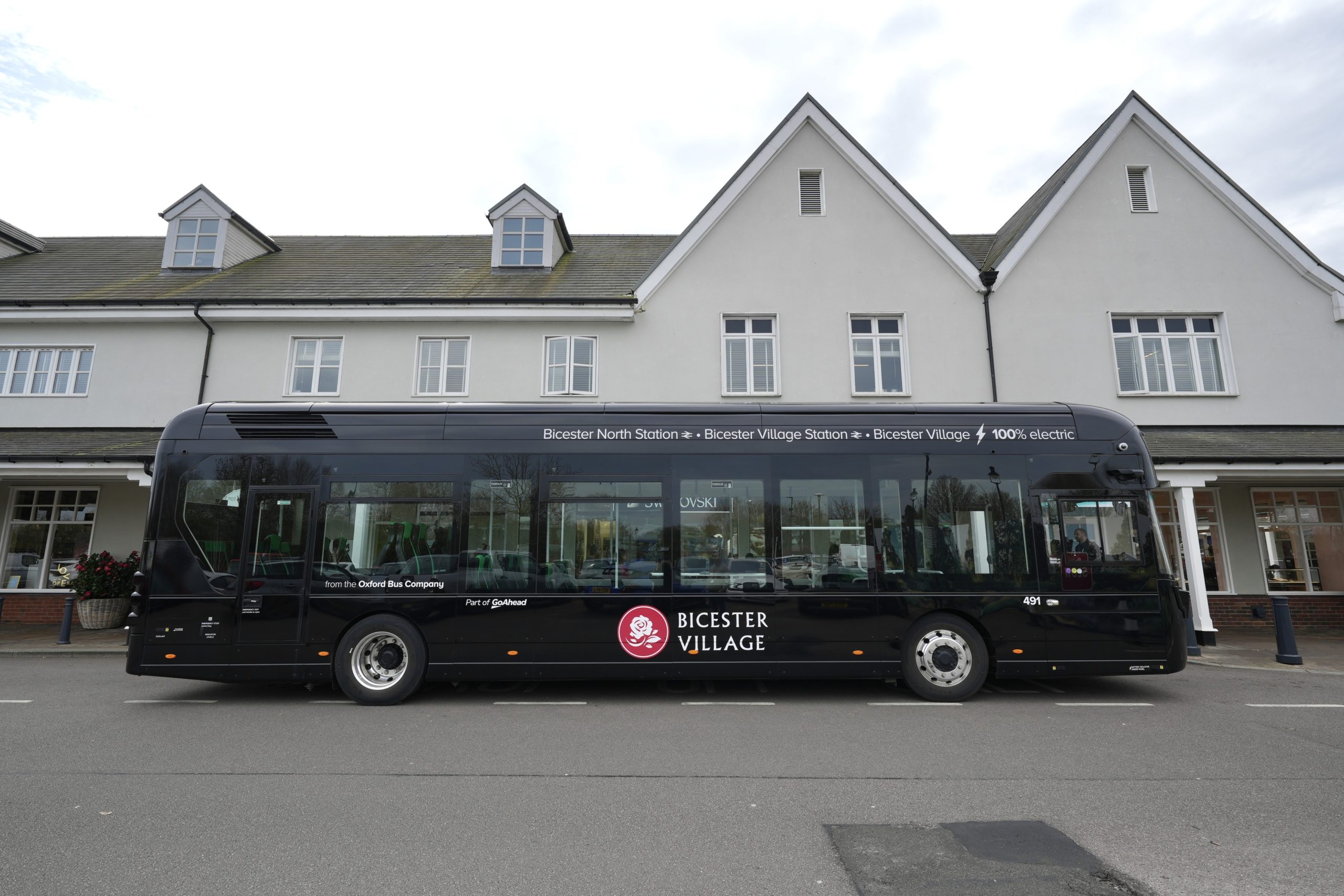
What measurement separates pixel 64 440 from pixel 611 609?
13525 millimetres

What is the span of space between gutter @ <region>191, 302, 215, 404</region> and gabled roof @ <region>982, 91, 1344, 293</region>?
17326 mm

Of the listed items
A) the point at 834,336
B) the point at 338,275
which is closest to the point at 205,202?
the point at 338,275

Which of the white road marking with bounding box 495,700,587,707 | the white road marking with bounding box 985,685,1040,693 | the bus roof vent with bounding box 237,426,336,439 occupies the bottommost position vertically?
the white road marking with bounding box 495,700,587,707

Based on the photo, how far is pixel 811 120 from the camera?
A: 15.5 m

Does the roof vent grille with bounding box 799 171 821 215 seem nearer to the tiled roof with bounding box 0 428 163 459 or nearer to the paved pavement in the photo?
the tiled roof with bounding box 0 428 163 459

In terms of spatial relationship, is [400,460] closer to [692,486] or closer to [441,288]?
[692,486]

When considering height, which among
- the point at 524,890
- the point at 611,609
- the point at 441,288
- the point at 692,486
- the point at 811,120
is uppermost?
the point at 811,120

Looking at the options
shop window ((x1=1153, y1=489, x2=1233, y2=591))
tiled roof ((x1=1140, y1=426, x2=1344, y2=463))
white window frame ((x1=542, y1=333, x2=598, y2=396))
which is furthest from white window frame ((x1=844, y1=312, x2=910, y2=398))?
shop window ((x1=1153, y1=489, x2=1233, y2=591))

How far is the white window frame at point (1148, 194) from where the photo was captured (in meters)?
15.0

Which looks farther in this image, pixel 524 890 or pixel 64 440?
pixel 64 440

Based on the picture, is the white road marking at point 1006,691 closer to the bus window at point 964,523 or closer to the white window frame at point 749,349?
the bus window at point 964,523

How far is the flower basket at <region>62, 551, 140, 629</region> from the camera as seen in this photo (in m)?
13.0

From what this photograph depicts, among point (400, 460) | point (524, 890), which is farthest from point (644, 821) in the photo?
point (400, 460)

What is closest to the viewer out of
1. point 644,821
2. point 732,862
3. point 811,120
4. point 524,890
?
point 524,890
